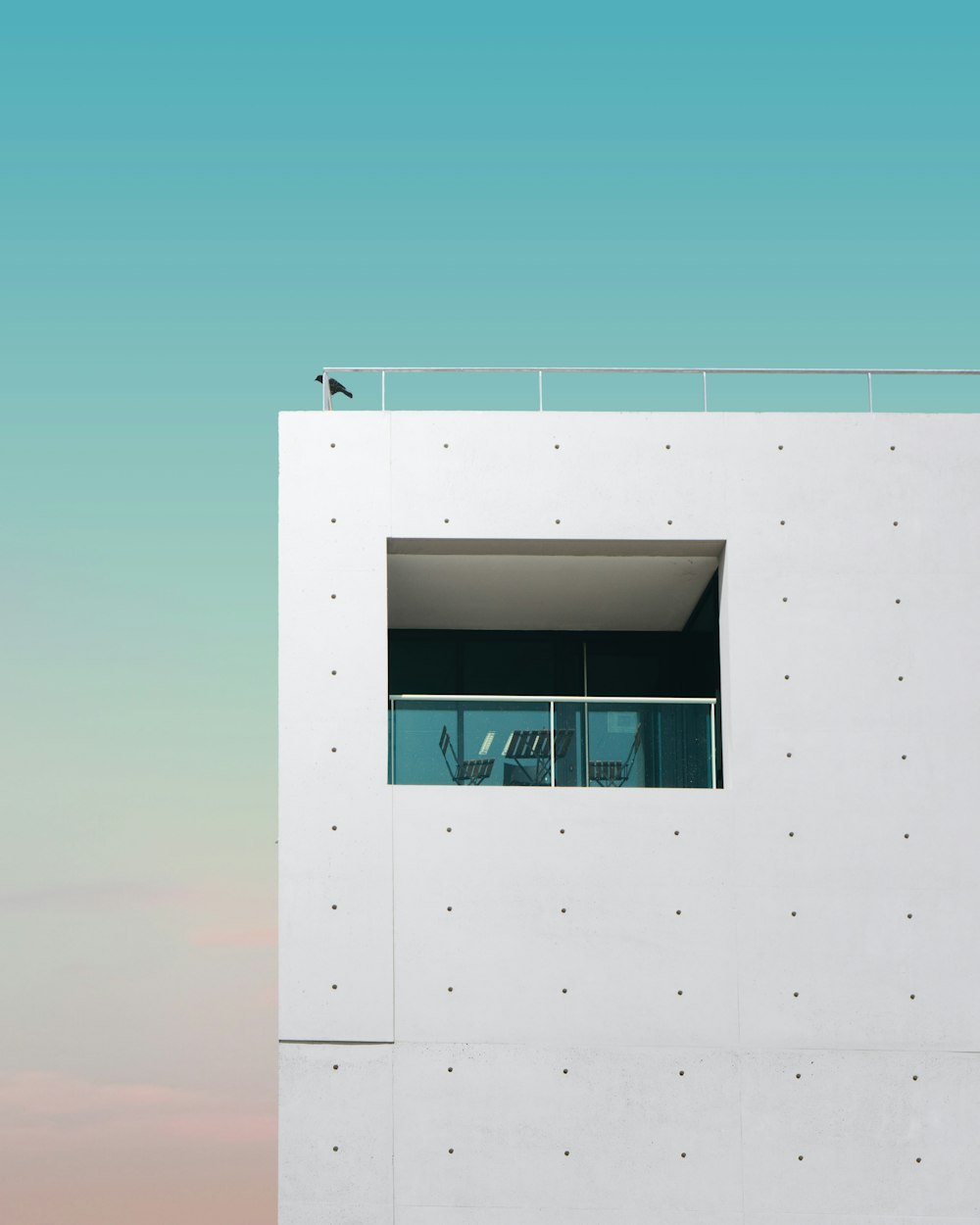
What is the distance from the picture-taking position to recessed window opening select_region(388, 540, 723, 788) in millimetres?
16188

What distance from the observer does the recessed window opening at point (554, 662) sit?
637 inches

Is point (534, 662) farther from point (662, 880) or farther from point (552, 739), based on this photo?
point (662, 880)

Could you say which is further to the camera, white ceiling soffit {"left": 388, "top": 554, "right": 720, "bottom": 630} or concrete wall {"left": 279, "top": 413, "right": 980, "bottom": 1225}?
white ceiling soffit {"left": 388, "top": 554, "right": 720, "bottom": 630}

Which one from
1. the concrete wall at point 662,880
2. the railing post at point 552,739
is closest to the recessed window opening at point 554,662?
the railing post at point 552,739

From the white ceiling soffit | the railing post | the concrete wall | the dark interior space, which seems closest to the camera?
the concrete wall

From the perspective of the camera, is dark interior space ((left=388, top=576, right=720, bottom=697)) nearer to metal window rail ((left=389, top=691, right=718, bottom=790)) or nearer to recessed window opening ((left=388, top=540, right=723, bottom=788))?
recessed window opening ((left=388, top=540, right=723, bottom=788))

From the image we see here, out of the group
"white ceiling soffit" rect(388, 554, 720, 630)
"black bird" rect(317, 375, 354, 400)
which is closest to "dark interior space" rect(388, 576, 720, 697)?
"white ceiling soffit" rect(388, 554, 720, 630)

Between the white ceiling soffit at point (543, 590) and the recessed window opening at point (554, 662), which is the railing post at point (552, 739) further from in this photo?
the white ceiling soffit at point (543, 590)

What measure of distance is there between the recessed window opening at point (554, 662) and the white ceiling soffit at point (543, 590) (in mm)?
22

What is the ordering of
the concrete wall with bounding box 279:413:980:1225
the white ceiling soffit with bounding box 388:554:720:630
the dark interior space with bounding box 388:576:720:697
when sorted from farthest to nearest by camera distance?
1. the dark interior space with bounding box 388:576:720:697
2. the white ceiling soffit with bounding box 388:554:720:630
3. the concrete wall with bounding box 279:413:980:1225

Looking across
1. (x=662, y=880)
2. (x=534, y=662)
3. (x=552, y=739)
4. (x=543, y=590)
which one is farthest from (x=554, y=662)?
(x=662, y=880)

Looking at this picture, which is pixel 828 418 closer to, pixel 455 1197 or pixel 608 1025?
pixel 608 1025

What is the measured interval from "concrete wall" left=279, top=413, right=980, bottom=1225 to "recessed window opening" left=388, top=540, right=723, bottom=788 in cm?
34

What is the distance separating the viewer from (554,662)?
69.3 ft
